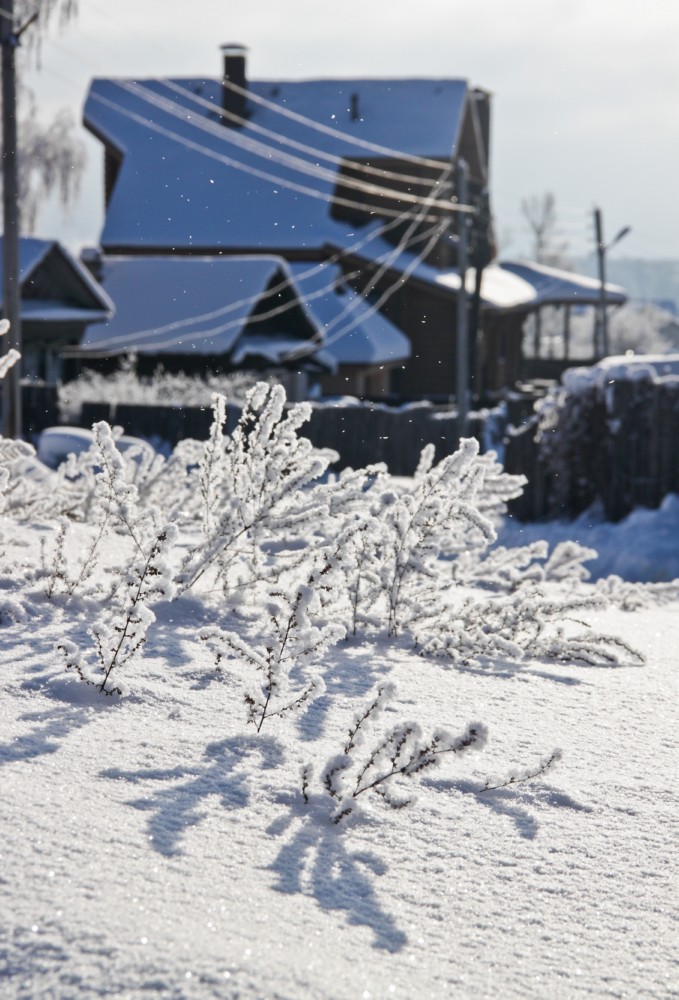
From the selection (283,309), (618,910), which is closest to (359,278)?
(283,309)

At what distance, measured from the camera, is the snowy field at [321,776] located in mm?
1561

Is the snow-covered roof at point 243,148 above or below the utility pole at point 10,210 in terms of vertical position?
above

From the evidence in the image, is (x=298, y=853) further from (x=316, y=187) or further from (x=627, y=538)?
Result: (x=316, y=187)

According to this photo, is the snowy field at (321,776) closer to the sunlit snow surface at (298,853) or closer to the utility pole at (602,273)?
the sunlit snow surface at (298,853)

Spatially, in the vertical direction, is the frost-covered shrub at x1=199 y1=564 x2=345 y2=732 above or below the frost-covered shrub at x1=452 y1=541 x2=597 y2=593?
above

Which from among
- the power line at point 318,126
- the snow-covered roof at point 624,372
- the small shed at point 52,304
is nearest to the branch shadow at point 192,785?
the snow-covered roof at point 624,372

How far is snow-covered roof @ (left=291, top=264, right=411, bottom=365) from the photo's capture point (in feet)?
88.3

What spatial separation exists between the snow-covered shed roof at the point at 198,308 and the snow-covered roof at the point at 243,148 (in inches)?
150

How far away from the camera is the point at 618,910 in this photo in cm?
185

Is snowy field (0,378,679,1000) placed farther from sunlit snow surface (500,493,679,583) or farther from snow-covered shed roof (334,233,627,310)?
snow-covered shed roof (334,233,627,310)

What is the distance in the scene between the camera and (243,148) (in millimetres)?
31312

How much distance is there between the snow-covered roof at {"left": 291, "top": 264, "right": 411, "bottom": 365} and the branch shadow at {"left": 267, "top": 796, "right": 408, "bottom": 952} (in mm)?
24275

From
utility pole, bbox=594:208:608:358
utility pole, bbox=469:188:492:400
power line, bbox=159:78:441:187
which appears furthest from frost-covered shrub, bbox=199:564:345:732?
utility pole, bbox=594:208:608:358

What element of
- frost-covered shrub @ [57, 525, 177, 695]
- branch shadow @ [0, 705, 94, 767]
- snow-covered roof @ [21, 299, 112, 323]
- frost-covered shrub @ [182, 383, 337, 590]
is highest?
snow-covered roof @ [21, 299, 112, 323]
